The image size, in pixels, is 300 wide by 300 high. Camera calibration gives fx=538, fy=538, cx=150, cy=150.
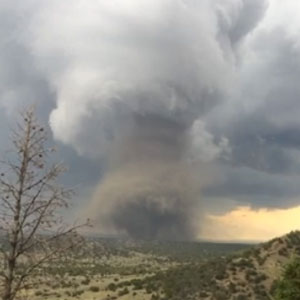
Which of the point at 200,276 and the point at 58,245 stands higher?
the point at 200,276

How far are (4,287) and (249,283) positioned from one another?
2654 inches

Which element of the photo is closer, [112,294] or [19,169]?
[19,169]

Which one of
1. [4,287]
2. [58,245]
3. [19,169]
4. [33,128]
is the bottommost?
[4,287]

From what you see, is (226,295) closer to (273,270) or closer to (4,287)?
(273,270)

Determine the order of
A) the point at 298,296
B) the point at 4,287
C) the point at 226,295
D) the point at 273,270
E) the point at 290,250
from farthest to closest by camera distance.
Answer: the point at 290,250, the point at 273,270, the point at 226,295, the point at 298,296, the point at 4,287

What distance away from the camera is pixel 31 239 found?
16250 millimetres

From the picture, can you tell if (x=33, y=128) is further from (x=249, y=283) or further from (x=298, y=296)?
(x=249, y=283)

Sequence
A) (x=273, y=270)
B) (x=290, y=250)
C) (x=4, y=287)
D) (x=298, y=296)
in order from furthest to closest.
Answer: (x=290, y=250) → (x=273, y=270) → (x=298, y=296) → (x=4, y=287)

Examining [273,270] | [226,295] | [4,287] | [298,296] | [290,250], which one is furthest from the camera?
[290,250]

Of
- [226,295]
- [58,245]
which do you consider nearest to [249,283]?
[226,295]

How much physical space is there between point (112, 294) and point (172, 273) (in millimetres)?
11472

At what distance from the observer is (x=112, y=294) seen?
8881 cm

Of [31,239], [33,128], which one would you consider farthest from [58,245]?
[33,128]

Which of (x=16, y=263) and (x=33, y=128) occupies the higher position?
(x=33, y=128)
